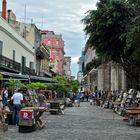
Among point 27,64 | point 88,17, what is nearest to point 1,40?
point 88,17

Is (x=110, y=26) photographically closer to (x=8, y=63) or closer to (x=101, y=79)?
(x=8, y=63)

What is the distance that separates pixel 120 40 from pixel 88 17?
4.21 meters

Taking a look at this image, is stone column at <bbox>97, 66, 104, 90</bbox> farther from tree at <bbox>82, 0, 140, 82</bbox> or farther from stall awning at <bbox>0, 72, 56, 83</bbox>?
tree at <bbox>82, 0, 140, 82</bbox>

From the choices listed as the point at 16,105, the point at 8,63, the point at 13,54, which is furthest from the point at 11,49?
the point at 16,105

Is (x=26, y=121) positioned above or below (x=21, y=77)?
below

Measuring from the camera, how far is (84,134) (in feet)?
61.6

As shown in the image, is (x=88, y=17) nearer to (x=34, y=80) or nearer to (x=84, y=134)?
(x=34, y=80)

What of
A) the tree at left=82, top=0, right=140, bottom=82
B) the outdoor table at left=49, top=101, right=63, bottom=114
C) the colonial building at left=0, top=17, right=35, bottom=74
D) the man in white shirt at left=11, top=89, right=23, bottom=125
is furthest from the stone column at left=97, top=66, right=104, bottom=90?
the man in white shirt at left=11, top=89, right=23, bottom=125

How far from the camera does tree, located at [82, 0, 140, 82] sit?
36.6 m

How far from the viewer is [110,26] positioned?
121ft

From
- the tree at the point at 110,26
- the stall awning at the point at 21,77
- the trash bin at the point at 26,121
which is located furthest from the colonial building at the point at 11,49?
the trash bin at the point at 26,121

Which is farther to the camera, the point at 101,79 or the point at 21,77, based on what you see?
the point at 101,79

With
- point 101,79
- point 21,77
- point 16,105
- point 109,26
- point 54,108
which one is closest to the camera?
point 16,105

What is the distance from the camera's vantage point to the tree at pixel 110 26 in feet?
120
